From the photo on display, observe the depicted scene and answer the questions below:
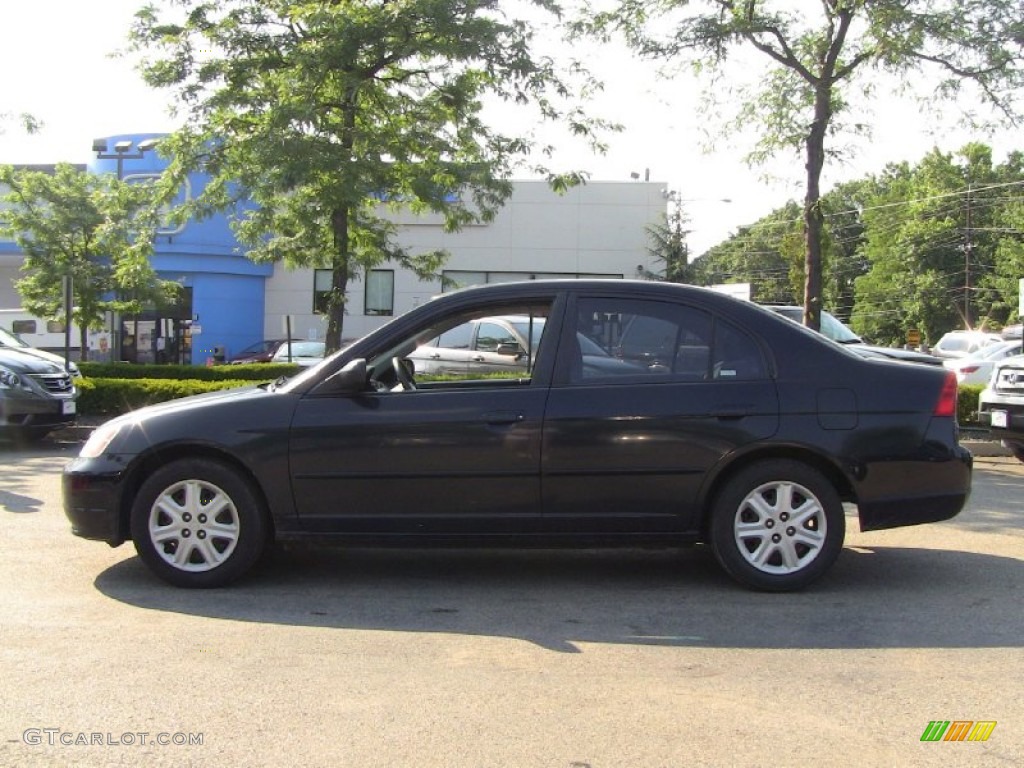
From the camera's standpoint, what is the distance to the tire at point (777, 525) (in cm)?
523

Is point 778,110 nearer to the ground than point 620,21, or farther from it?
nearer to the ground

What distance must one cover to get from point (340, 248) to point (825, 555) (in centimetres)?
1031

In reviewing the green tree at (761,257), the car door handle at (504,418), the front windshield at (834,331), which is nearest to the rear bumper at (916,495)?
the car door handle at (504,418)

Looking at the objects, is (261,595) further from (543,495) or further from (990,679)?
(990,679)

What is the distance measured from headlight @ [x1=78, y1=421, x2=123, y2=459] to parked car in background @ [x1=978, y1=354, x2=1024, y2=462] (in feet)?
29.3

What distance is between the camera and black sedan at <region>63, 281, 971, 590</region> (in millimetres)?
5234

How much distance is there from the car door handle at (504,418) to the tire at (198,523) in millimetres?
1399

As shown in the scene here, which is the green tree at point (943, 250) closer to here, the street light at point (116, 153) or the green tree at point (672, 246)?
the green tree at point (672, 246)

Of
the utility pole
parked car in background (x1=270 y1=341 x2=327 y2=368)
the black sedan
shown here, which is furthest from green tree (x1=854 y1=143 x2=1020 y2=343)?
the black sedan

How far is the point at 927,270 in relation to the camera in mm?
69375

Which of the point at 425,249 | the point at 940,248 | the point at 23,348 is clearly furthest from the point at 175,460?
the point at 940,248

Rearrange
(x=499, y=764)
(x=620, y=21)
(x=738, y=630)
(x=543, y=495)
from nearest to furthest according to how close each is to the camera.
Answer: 1. (x=499, y=764)
2. (x=738, y=630)
3. (x=543, y=495)
4. (x=620, y=21)

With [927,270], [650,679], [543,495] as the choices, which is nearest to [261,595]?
[543,495]

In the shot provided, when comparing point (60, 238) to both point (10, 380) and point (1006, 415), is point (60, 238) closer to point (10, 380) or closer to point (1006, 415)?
point (10, 380)
